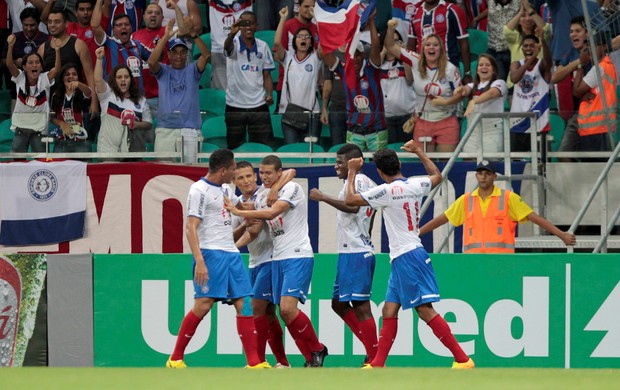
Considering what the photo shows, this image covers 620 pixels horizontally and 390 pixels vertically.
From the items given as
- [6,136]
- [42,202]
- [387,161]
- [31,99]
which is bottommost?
[42,202]

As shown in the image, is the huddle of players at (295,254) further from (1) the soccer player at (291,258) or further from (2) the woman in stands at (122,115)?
(2) the woman in stands at (122,115)

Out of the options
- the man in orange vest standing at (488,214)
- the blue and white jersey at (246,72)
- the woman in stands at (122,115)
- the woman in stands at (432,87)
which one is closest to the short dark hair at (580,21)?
the woman in stands at (432,87)

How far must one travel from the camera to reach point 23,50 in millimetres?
16297

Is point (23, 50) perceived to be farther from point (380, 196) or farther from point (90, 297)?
point (380, 196)

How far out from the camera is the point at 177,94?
14719mm

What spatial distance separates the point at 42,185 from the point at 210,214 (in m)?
4.86

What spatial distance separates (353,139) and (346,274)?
10.8ft

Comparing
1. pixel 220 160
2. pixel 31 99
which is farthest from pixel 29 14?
pixel 220 160

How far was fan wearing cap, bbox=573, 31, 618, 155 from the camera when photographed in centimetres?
1326

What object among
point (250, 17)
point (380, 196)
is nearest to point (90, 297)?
point (380, 196)

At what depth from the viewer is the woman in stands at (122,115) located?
14.3 m

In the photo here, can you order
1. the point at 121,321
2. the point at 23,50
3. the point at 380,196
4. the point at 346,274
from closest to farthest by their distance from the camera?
the point at 380,196, the point at 346,274, the point at 121,321, the point at 23,50

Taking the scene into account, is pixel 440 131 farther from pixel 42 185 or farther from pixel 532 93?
pixel 42 185

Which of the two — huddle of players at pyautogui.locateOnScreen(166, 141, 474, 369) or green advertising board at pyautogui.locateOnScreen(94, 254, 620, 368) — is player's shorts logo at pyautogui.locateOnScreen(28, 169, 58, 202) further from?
huddle of players at pyautogui.locateOnScreen(166, 141, 474, 369)
